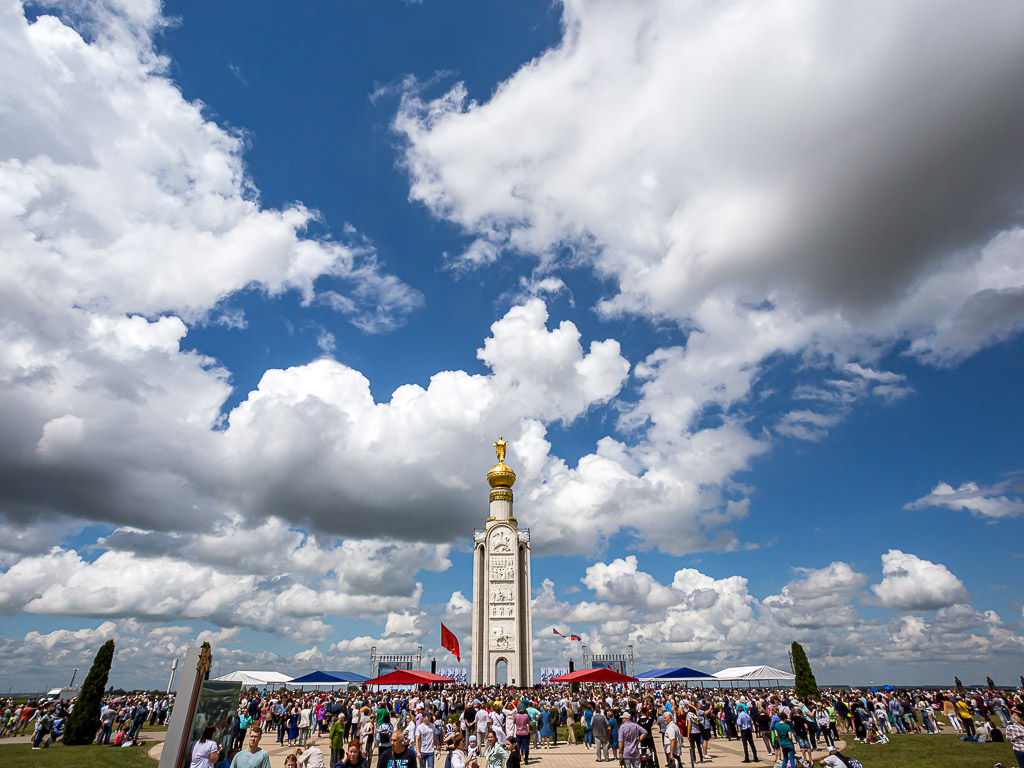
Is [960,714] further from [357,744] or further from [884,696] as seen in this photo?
[357,744]

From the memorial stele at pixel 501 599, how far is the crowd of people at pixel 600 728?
17277mm

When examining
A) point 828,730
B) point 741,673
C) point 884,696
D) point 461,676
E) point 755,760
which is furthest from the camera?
point 461,676

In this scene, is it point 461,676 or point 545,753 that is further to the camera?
point 461,676

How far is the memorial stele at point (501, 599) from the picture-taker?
158ft

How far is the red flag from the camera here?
42812 millimetres

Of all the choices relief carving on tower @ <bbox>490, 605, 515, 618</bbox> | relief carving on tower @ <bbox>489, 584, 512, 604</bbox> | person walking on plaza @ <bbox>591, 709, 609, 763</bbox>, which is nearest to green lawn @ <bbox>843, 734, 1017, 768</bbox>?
person walking on plaza @ <bbox>591, 709, 609, 763</bbox>

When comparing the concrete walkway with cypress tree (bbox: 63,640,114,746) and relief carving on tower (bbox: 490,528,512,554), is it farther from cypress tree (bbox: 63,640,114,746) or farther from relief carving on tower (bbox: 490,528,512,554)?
relief carving on tower (bbox: 490,528,512,554)

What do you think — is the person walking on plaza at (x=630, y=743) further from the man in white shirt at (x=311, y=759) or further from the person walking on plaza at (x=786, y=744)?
the man in white shirt at (x=311, y=759)

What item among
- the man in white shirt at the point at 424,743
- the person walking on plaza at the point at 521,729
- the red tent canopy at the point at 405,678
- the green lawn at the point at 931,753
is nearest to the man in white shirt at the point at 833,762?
the man in white shirt at the point at 424,743

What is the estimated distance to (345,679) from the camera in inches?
1457

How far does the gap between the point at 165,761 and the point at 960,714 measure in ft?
91.6

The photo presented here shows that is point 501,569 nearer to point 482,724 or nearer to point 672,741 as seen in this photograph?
point 482,724

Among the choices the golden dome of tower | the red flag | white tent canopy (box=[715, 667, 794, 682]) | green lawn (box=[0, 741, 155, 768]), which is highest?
the golden dome of tower

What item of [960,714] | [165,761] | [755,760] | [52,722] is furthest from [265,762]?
[960,714]
